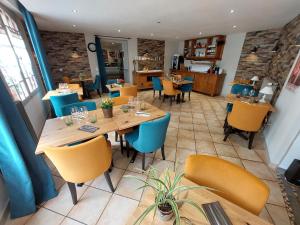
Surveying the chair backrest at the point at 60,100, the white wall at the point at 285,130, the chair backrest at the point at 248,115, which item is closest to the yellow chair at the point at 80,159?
the chair backrest at the point at 60,100

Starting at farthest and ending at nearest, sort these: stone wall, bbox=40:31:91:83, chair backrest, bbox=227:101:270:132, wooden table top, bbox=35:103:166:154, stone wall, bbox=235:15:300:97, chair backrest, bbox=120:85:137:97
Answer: stone wall, bbox=40:31:91:83, stone wall, bbox=235:15:300:97, chair backrest, bbox=120:85:137:97, chair backrest, bbox=227:101:270:132, wooden table top, bbox=35:103:166:154

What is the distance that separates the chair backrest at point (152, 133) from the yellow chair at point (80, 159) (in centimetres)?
46

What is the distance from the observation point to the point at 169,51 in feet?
24.2

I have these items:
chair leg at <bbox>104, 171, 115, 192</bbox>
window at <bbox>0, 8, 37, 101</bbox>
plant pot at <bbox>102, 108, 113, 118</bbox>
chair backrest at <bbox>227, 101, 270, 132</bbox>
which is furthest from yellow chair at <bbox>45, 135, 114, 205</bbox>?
chair backrest at <bbox>227, 101, 270, 132</bbox>

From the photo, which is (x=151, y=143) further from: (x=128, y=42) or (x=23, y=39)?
(x=128, y=42)

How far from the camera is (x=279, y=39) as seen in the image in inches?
157

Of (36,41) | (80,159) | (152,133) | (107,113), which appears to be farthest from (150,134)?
(36,41)

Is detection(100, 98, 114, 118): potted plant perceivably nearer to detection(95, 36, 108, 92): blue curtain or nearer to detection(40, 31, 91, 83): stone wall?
detection(40, 31, 91, 83): stone wall

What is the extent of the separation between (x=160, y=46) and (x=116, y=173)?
6.79 m

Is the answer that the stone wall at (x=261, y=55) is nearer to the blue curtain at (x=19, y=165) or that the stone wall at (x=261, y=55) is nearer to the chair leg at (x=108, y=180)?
the chair leg at (x=108, y=180)

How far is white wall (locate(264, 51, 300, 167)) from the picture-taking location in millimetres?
1853

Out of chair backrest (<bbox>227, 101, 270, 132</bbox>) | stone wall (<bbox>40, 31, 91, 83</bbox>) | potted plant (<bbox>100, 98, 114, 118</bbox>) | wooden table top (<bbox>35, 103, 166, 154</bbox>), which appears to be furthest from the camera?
stone wall (<bbox>40, 31, 91, 83</bbox>)

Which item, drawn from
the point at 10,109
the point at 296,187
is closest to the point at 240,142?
the point at 296,187

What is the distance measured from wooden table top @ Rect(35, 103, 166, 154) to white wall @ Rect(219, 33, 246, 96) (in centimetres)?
491
